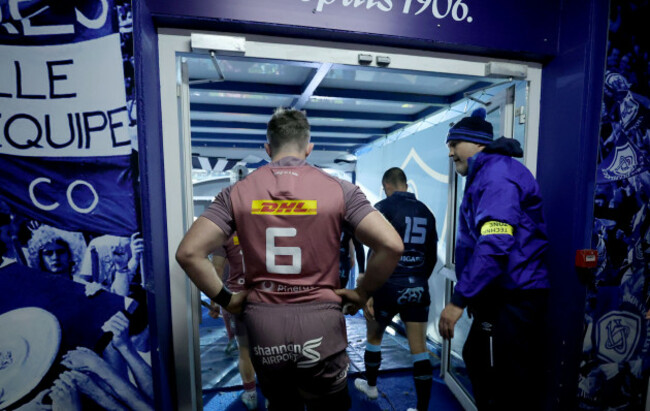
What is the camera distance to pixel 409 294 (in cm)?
255

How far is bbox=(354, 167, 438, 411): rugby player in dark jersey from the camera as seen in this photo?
8.13ft

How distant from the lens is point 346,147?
269 inches

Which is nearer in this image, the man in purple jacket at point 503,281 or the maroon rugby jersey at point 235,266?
the man in purple jacket at point 503,281

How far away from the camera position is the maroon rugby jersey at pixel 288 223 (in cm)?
135

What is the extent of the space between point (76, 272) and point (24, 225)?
0.32 metres

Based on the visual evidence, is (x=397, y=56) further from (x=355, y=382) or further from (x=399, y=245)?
(x=355, y=382)

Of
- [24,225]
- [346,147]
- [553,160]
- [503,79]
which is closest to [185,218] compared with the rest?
[24,225]

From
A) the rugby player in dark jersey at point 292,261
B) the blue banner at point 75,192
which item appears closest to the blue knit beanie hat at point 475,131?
the rugby player in dark jersey at point 292,261

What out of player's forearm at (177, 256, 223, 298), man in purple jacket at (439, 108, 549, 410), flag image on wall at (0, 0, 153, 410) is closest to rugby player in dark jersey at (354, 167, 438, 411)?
man in purple jacket at (439, 108, 549, 410)

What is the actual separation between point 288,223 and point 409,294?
1637 millimetres

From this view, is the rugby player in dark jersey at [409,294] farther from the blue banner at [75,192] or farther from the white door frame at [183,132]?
the blue banner at [75,192]

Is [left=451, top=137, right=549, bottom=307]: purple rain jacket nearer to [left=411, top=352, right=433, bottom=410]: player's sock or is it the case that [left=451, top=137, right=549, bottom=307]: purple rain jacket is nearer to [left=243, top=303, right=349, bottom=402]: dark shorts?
[left=243, top=303, right=349, bottom=402]: dark shorts

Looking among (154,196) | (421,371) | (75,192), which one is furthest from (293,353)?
(421,371)

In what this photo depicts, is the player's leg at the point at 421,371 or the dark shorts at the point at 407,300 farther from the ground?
the dark shorts at the point at 407,300
